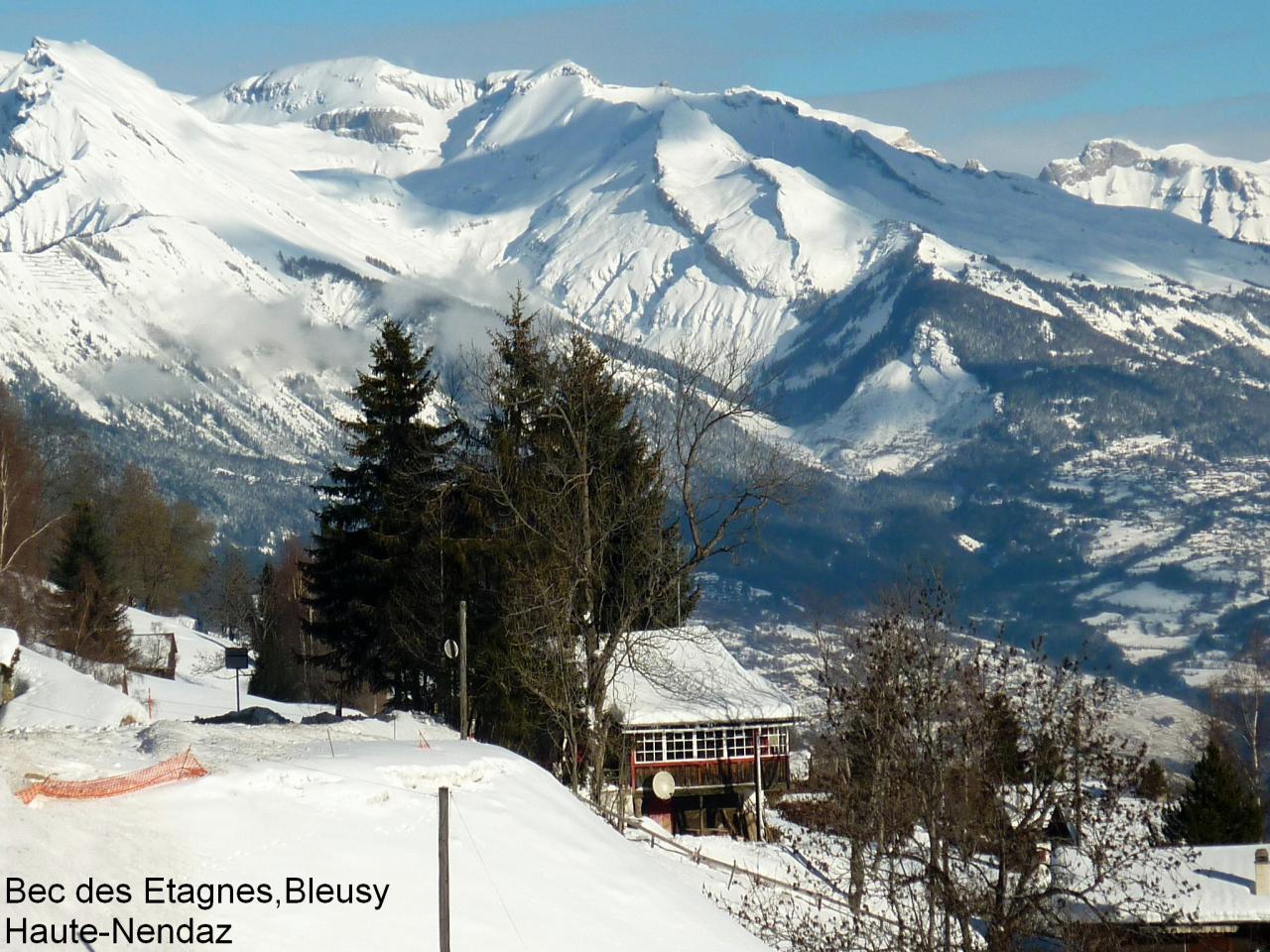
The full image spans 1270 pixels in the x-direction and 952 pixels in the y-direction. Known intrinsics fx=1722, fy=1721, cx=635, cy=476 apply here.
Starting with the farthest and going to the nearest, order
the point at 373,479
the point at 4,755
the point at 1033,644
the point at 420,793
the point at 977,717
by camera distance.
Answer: the point at 373,479
the point at 977,717
the point at 1033,644
the point at 420,793
the point at 4,755

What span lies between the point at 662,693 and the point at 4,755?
99.4ft

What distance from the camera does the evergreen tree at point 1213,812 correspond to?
49.6 m

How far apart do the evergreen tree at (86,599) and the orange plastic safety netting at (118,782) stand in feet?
130

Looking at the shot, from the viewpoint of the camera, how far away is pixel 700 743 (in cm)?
4947

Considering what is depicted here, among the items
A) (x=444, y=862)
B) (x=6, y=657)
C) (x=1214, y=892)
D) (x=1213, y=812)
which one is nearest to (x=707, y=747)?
(x=1213, y=812)

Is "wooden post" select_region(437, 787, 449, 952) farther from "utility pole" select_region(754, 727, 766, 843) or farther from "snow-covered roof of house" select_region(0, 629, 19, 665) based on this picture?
"utility pole" select_region(754, 727, 766, 843)

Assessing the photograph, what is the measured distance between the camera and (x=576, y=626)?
3781 cm

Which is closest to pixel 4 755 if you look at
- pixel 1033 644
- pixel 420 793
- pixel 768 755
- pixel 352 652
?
pixel 420 793

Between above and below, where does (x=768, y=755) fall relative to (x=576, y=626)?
below

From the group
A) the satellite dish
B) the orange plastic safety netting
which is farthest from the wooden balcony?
the orange plastic safety netting

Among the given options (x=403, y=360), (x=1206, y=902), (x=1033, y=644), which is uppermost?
(x=403, y=360)

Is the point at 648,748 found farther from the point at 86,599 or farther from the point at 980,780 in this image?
the point at 86,599

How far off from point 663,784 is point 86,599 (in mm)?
27327

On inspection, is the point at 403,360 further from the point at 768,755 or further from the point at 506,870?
the point at 506,870
